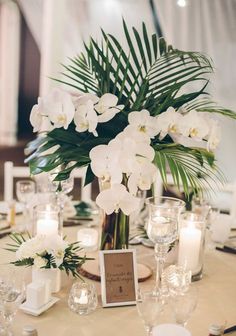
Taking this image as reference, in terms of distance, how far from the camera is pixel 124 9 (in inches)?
149

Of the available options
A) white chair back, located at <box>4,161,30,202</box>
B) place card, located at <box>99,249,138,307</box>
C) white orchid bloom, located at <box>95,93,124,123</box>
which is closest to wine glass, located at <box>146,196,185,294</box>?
place card, located at <box>99,249,138,307</box>

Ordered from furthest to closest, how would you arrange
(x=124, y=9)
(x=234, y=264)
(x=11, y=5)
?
(x=11, y=5) < (x=124, y=9) < (x=234, y=264)

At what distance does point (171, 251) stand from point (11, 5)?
593cm

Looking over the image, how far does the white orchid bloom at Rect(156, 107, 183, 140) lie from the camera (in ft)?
4.29

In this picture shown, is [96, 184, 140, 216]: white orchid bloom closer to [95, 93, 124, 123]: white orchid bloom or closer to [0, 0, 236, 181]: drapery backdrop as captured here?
[95, 93, 124, 123]: white orchid bloom

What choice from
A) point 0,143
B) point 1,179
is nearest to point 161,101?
point 1,179

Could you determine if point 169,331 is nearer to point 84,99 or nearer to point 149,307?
point 149,307

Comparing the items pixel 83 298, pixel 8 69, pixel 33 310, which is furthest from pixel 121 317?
pixel 8 69

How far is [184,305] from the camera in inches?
42.5

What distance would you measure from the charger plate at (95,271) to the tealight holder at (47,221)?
0.15 metres

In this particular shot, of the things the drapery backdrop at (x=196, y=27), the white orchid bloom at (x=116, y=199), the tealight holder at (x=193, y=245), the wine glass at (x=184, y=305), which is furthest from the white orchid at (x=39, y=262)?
the drapery backdrop at (x=196, y=27)

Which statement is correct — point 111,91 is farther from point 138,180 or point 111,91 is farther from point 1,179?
point 1,179

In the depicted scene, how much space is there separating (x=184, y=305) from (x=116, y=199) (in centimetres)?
32

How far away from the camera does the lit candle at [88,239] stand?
1.67m
